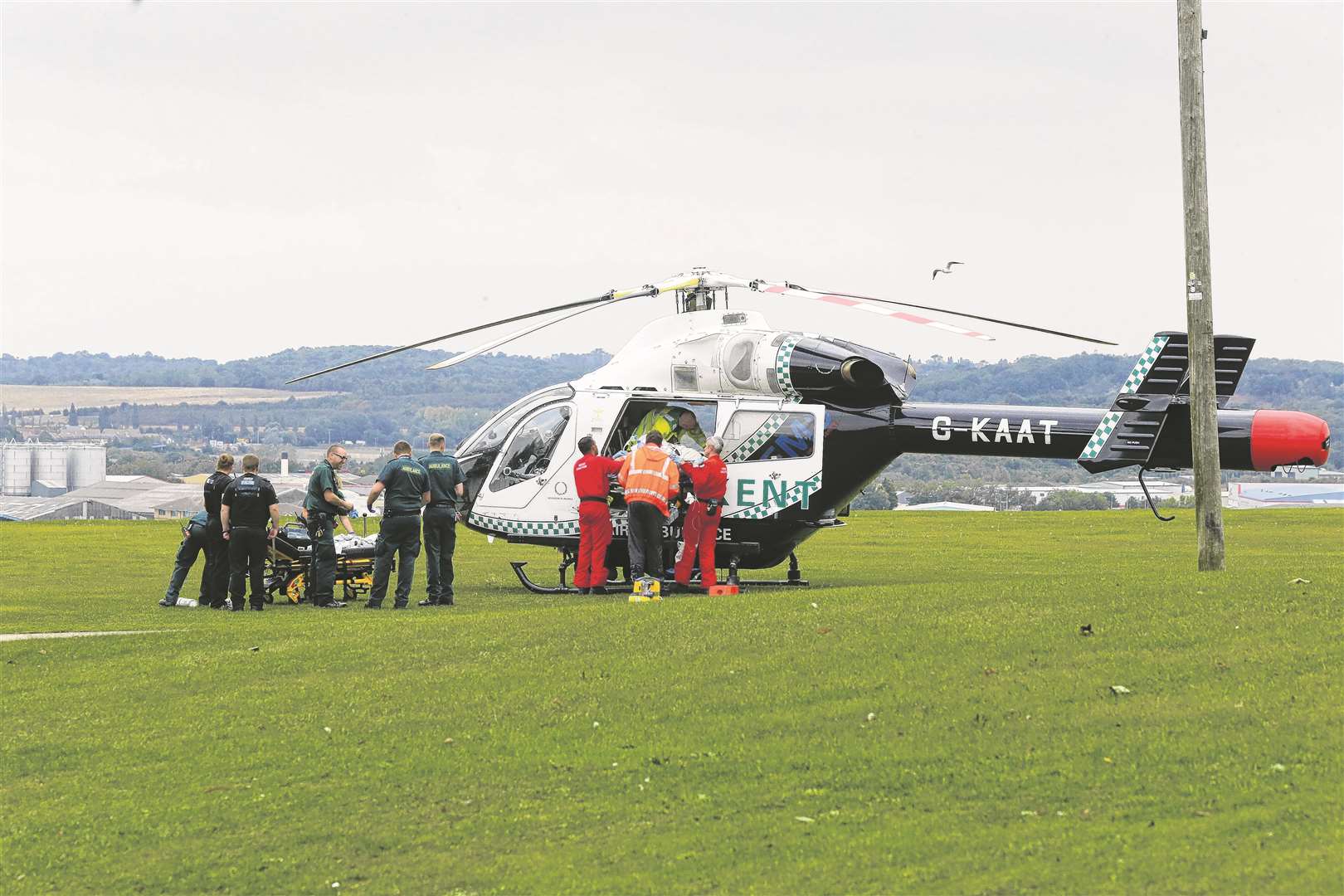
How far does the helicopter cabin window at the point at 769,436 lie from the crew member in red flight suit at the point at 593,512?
56.9 inches

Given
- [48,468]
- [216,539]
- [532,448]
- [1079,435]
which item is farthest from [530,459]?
[48,468]

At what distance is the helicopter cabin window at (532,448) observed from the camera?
19.5m

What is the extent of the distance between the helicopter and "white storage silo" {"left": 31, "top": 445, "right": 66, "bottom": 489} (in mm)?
123022

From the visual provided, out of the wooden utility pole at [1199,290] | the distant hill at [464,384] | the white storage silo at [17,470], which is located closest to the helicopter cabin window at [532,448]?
the wooden utility pole at [1199,290]

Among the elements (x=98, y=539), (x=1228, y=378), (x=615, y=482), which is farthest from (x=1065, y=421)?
(x=98, y=539)

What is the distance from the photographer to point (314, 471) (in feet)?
56.7

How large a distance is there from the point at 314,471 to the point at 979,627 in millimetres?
8588

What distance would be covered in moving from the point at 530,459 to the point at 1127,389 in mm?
7139

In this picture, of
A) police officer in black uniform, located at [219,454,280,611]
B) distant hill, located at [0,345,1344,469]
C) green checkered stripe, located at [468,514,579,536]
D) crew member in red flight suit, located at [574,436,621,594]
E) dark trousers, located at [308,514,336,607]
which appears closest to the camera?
police officer in black uniform, located at [219,454,280,611]

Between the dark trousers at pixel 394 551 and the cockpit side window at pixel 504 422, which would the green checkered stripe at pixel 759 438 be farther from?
the dark trousers at pixel 394 551

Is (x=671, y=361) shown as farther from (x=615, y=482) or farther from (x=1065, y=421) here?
(x=1065, y=421)

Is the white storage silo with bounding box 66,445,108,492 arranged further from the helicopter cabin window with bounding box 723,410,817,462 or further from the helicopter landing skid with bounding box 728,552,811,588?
the helicopter cabin window with bounding box 723,410,817,462

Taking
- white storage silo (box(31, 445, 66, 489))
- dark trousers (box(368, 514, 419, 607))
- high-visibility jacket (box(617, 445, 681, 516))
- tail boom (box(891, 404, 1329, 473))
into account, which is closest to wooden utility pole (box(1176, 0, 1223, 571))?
tail boom (box(891, 404, 1329, 473))

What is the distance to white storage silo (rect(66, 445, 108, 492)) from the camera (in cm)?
13112
